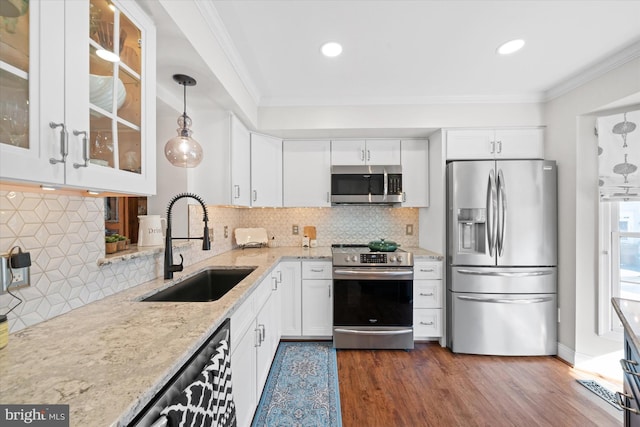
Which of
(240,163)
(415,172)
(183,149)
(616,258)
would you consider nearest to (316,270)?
(240,163)

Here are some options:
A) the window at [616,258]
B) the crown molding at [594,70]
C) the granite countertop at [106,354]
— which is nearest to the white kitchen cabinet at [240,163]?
the granite countertop at [106,354]

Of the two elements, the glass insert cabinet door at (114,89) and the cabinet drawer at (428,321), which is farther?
the cabinet drawer at (428,321)

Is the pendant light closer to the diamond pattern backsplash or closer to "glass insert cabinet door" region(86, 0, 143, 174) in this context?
the diamond pattern backsplash

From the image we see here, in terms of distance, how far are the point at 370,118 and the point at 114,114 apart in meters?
2.29

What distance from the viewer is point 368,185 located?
9.96 feet

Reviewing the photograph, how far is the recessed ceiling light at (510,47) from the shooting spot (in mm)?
1883

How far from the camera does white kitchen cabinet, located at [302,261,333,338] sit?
2814mm

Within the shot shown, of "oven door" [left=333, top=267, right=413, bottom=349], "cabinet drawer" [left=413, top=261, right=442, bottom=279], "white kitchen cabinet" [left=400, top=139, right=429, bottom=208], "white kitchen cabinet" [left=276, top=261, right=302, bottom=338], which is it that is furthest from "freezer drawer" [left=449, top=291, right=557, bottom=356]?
"white kitchen cabinet" [left=276, top=261, right=302, bottom=338]

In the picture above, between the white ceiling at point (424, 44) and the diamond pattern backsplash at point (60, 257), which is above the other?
the white ceiling at point (424, 44)

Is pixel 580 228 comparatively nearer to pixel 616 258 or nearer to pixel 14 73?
pixel 616 258

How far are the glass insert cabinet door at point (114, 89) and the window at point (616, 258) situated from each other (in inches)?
134

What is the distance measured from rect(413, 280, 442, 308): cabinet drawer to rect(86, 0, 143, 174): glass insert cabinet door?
8.49 feet

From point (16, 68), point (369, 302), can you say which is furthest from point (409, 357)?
point (16, 68)

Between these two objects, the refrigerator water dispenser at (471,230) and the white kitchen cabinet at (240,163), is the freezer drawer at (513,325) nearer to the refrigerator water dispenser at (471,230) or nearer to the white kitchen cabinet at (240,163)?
the refrigerator water dispenser at (471,230)
